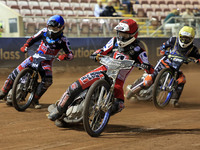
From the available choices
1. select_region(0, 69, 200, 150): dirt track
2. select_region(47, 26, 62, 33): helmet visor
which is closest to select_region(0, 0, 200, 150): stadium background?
select_region(0, 69, 200, 150): dirt track

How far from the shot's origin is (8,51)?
47.3 feet

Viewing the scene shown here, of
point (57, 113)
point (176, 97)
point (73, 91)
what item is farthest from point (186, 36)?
point (57, 113)

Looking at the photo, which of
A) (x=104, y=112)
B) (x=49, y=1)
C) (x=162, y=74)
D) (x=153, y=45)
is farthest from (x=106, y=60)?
(x=49, y=1)

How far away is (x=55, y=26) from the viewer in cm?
831

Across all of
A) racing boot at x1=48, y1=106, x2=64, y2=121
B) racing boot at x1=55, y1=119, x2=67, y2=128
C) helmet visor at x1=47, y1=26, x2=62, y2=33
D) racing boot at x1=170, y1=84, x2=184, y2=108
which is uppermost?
helmet visor at x1=47, y1=26, x2=62, y2=33

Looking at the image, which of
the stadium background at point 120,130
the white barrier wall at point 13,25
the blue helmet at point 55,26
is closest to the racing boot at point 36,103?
the stadium background at point 120,130

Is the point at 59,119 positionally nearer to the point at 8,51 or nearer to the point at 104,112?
the point at 104,112

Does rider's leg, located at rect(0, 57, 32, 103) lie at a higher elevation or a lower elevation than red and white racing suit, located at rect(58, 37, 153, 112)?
lower

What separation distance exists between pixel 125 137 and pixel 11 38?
9671 millimetres

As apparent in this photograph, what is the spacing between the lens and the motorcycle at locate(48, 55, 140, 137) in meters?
5.87

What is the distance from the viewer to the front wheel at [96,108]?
5.72 m

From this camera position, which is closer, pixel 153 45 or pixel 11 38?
pixel 11 38

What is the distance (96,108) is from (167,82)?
3.77 m

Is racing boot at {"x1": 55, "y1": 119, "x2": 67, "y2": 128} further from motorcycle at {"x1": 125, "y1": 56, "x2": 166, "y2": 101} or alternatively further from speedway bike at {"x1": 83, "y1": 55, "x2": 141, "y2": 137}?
motorcycle at {"x1": 125, "y1": 56, "x2": 166, "y2": 101}
